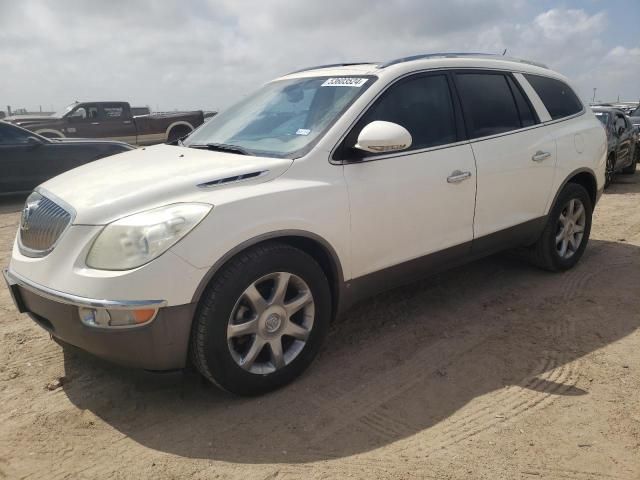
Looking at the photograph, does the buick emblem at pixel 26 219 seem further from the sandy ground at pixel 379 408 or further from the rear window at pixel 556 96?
the rear window at pixel 556 96

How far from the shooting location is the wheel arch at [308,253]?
107 inches

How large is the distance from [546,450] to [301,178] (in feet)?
6.14

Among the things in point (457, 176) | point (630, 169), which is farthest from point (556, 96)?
point (630, 169)

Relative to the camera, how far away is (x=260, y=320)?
2943mm

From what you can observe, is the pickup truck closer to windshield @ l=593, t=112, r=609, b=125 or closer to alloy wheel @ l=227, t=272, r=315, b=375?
windshield @ l=593, t=112, r=609, b=125

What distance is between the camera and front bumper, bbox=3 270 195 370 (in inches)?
103

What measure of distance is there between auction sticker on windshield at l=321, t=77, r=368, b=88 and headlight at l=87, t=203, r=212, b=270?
150 cm

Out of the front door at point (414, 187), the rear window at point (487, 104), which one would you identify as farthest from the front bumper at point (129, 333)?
the rear window at point (487, 104)

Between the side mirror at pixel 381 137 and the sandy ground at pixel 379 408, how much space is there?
1.36 metres

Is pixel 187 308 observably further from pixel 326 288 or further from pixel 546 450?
pixel 546 450

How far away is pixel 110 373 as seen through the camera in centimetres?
333

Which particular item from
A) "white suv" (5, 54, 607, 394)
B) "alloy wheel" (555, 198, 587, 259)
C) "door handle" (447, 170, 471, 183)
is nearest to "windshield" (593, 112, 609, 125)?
"alloy wheel" (555, 198, 587, 259)

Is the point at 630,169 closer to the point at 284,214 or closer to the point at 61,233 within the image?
the point at 284,214

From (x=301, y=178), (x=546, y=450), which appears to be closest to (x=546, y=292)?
(x=546, y=450)
